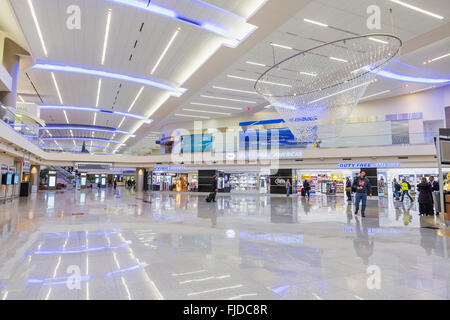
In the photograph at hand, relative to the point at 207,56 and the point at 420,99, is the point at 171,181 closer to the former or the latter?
the point at 207,56

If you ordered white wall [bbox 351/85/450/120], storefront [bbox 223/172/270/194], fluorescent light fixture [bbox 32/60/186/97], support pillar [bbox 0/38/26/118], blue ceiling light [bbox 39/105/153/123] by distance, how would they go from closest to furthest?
support pillar [bbox 0/38/26/118], fluorescent light fixture [bbox 32/60/186/97], white wall [bbox 351/85/450/120], blue ceiling light [bbox 39/105/153/123], storefront [bbox 223/172/270/194]

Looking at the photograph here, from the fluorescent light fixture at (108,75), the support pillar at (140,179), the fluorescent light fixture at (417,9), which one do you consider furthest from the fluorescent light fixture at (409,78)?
the support pillar at (140,179)

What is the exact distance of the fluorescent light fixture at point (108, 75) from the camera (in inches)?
498

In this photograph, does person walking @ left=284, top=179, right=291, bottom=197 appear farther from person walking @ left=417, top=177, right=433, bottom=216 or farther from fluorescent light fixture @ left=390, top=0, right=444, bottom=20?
fluorescent light fixture @ left=390, top=0, right=444, bottom=20

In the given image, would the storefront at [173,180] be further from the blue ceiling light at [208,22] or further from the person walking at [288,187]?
the blue ceiling light at [208,22]

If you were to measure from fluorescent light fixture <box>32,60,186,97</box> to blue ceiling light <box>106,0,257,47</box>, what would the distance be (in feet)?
19.1

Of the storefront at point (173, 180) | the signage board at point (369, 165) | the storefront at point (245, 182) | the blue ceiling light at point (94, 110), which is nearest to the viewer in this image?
the signage board at point (369, 165)

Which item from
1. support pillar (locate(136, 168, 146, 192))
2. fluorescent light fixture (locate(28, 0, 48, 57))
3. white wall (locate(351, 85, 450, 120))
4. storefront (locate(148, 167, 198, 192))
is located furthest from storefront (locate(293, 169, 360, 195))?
fluorescent light fixture (locate(28, 0, 48, 57))

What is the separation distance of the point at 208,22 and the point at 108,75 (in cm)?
694

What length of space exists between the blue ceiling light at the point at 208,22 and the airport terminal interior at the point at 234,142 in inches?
1.9

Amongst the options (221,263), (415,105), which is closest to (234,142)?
(415,105)

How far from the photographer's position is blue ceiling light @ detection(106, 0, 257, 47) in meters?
8.37

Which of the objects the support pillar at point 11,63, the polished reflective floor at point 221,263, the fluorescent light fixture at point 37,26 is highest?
the fluorescent light fixture at point 37,26

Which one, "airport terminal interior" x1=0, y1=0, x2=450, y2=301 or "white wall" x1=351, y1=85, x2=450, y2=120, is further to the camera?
"white wall" x1=351, y1=85, x2=450, y2=120
